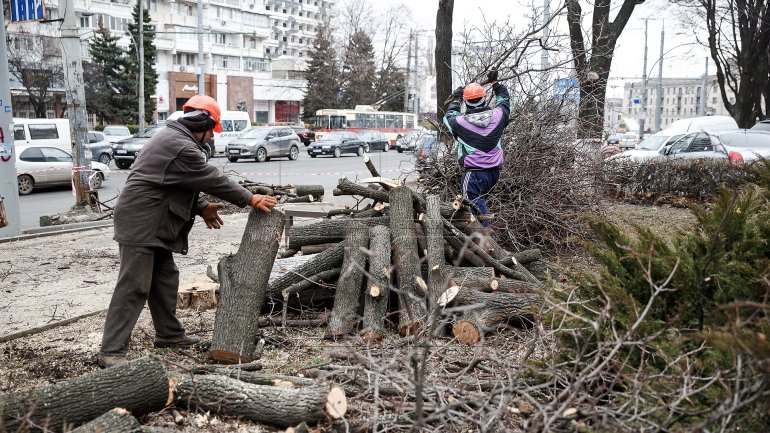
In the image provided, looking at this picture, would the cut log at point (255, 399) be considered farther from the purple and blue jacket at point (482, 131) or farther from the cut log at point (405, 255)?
Result: the purple and blue jacket at point (482, 131)

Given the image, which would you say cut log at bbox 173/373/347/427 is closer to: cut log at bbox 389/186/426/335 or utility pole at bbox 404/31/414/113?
cut log at bbox 389/186/426/335

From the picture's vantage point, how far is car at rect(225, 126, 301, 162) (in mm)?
31109

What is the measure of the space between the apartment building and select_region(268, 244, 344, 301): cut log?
2032 inches

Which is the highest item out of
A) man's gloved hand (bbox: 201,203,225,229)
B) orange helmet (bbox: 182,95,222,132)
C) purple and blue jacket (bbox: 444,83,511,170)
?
orange helmet (bbox: 182,95,222,132)

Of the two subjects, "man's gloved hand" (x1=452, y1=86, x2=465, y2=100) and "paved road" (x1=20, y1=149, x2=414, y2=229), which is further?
"paved road" (x1=20, y1=149, x2=414, y2=229)

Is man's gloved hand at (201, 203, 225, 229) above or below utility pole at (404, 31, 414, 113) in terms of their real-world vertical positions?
below

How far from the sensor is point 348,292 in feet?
19.4

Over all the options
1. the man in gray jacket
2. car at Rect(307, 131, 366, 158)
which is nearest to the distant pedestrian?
the man in gray jacket

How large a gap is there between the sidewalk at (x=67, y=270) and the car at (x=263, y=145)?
19166mm

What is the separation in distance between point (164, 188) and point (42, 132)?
62.8 ft

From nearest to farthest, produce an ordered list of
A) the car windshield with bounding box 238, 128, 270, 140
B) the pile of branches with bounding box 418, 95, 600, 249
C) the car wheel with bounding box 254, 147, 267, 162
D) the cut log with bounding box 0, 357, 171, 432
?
the cut log with bounding box 0, 357, 171, 432, the pile of branches with bounding box 418, 95, 600, 249, the car wheel with bounding box 254, 147, 267, 162, the car windshield with bounding box 238, 128, 270, 140

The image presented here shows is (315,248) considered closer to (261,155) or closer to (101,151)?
(101,151)

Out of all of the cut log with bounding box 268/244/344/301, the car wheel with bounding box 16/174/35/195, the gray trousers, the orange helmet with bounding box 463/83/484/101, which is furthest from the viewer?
the car wheel with bounding box 16/174/35/195

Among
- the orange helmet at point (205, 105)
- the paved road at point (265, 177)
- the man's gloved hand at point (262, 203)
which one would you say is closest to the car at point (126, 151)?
the paved road at point (265, 177)
